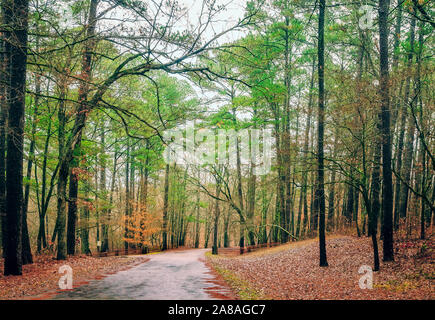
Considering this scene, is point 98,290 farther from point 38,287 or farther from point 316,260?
point 316,260

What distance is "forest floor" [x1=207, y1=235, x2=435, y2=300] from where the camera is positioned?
25.7 feet

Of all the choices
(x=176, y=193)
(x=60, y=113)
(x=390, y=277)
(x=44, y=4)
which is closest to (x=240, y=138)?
(x=176, y=193)

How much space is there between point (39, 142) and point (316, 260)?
1704 centimetres

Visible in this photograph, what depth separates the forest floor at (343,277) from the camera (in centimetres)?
782

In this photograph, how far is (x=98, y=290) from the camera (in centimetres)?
763

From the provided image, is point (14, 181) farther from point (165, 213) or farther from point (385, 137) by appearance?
point (165, 213)

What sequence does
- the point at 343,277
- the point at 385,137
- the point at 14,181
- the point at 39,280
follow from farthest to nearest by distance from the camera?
the point at 385,137
the point at 343,277
the point at 14,181
the point at 39,280

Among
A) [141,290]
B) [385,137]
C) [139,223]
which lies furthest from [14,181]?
[139,223]

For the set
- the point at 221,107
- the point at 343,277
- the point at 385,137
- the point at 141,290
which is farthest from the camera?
the point at 221,107

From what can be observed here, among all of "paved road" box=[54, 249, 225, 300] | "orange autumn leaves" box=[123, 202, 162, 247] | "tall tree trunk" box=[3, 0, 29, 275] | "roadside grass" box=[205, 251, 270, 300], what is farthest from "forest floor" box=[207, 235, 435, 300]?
"orange autumn leaves" box=[123, 202, 162, 247]

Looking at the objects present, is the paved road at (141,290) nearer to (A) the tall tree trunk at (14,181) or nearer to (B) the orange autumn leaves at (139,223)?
(A) the tall tree trunk at (14,181)

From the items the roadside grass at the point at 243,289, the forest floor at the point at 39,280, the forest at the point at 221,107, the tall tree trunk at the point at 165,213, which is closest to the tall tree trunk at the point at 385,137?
the forest at the point at 221,107

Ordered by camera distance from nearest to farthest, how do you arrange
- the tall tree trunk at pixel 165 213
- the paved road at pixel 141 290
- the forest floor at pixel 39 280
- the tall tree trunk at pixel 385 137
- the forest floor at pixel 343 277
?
1. the paved road at pixel 141 290
2. the forest floor at pixel 39 280
3. the forest floor at pixel 343 277
4. the tall tree trunk at pixel 385 137
5. the tall tree trunk at pixel 165 213

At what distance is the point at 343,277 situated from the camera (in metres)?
10.6
